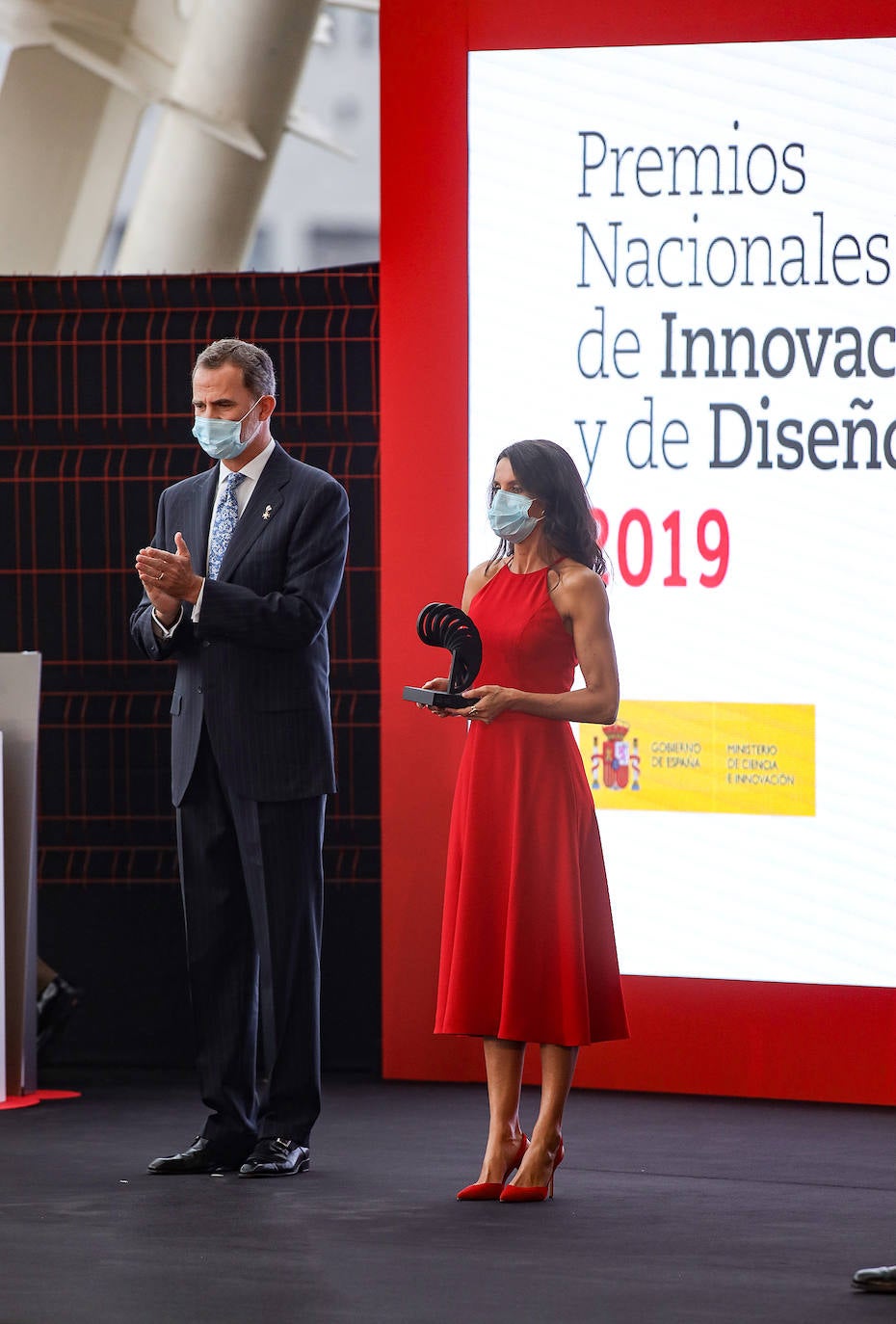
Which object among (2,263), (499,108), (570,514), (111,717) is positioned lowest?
(111,717)

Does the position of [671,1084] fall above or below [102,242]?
below

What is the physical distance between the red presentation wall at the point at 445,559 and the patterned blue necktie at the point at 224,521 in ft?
3.21

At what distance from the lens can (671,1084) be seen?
4.59 meters

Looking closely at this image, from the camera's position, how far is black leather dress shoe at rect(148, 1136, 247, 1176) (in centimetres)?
371

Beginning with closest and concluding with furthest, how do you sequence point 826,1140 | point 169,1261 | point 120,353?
1. point 169,1261
2. point 826,1140
3. point 120,353

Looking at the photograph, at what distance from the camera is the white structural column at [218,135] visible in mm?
7184

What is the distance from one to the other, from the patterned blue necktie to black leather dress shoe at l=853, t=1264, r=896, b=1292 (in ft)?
6.02

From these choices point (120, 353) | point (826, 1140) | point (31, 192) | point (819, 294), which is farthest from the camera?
point (31, 192)

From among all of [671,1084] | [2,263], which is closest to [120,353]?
[671,1084]

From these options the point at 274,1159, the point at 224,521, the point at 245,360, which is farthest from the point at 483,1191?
the point at 245,360

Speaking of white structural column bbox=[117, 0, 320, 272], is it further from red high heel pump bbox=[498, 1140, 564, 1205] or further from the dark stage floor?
red high heel pump bbox=[498, 1140, 564, 1205]

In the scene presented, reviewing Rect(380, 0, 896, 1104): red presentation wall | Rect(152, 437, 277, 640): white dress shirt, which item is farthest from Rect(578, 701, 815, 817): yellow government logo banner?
Rect(152, 437, 277, 640): white dress shirt

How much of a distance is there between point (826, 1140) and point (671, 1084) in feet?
1.85

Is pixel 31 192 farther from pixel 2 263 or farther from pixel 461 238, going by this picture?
pixel 461 238
